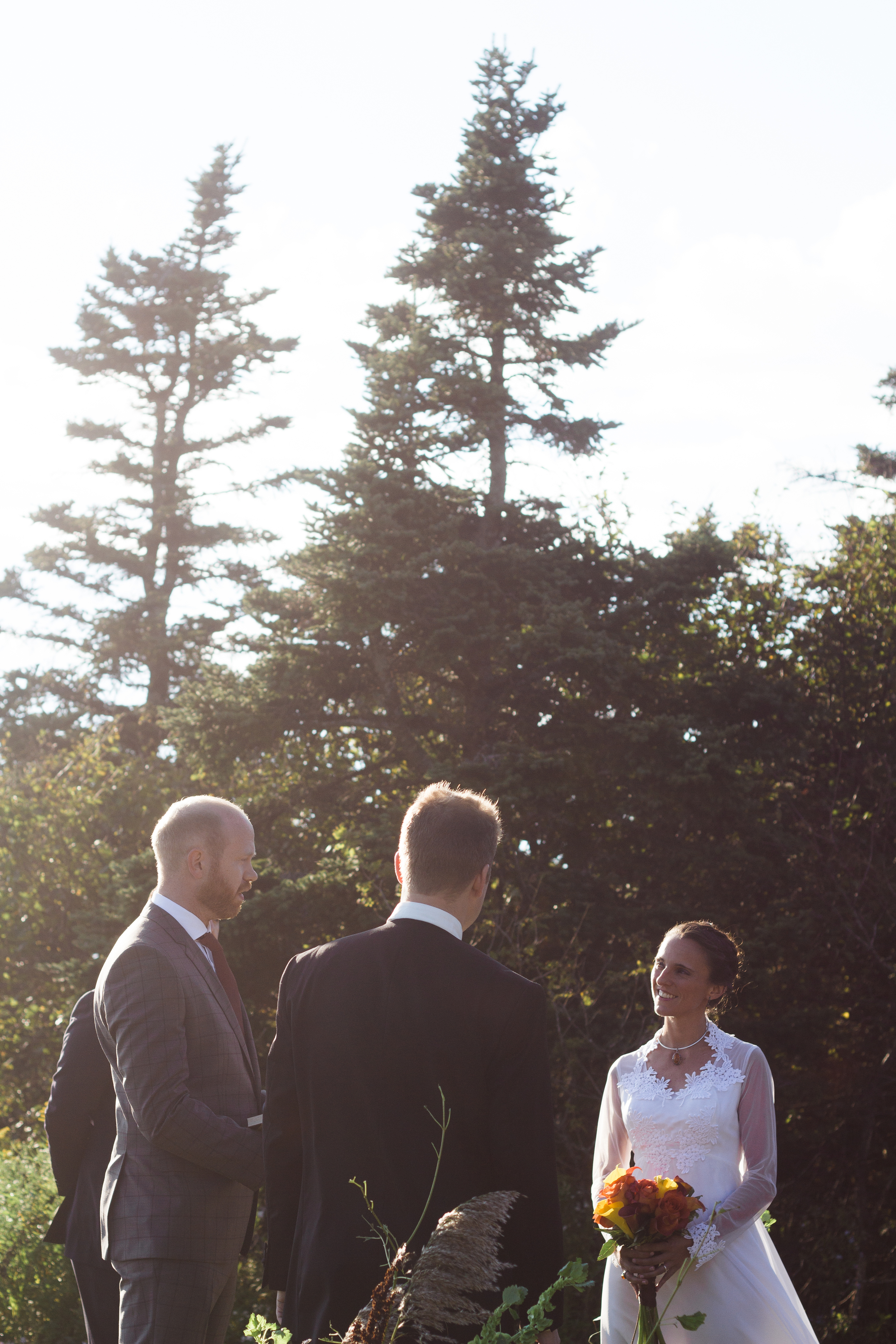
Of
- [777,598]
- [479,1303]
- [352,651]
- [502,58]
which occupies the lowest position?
[479,1303]

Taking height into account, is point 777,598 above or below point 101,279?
below

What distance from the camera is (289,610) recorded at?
14648 mm

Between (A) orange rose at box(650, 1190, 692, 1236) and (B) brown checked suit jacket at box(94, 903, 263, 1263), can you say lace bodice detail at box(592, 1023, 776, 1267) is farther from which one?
(B) brown checked suit jacket at box(94, 903, 263, 1263)

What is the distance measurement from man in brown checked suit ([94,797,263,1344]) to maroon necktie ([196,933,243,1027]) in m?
0.03

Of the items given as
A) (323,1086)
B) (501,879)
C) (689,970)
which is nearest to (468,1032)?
(323,1086)

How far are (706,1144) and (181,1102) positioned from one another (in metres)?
1.95

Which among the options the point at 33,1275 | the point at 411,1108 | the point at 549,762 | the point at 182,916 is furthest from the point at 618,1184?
the point at 549,762

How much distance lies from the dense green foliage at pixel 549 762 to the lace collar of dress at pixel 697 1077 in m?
5.61

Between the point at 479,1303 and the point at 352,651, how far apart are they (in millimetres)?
12067

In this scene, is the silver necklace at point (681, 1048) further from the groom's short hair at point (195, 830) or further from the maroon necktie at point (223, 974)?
the groom's short hair at point (195, 830)

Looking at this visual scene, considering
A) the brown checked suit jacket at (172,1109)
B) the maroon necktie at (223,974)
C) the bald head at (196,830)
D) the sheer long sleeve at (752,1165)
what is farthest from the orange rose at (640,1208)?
the bald head at (196,830)

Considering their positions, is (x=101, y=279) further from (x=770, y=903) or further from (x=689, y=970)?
(x=689, y=970)

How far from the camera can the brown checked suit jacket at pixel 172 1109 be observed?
9.77 ft

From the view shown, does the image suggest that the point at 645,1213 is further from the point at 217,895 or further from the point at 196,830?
the point at 196,830
